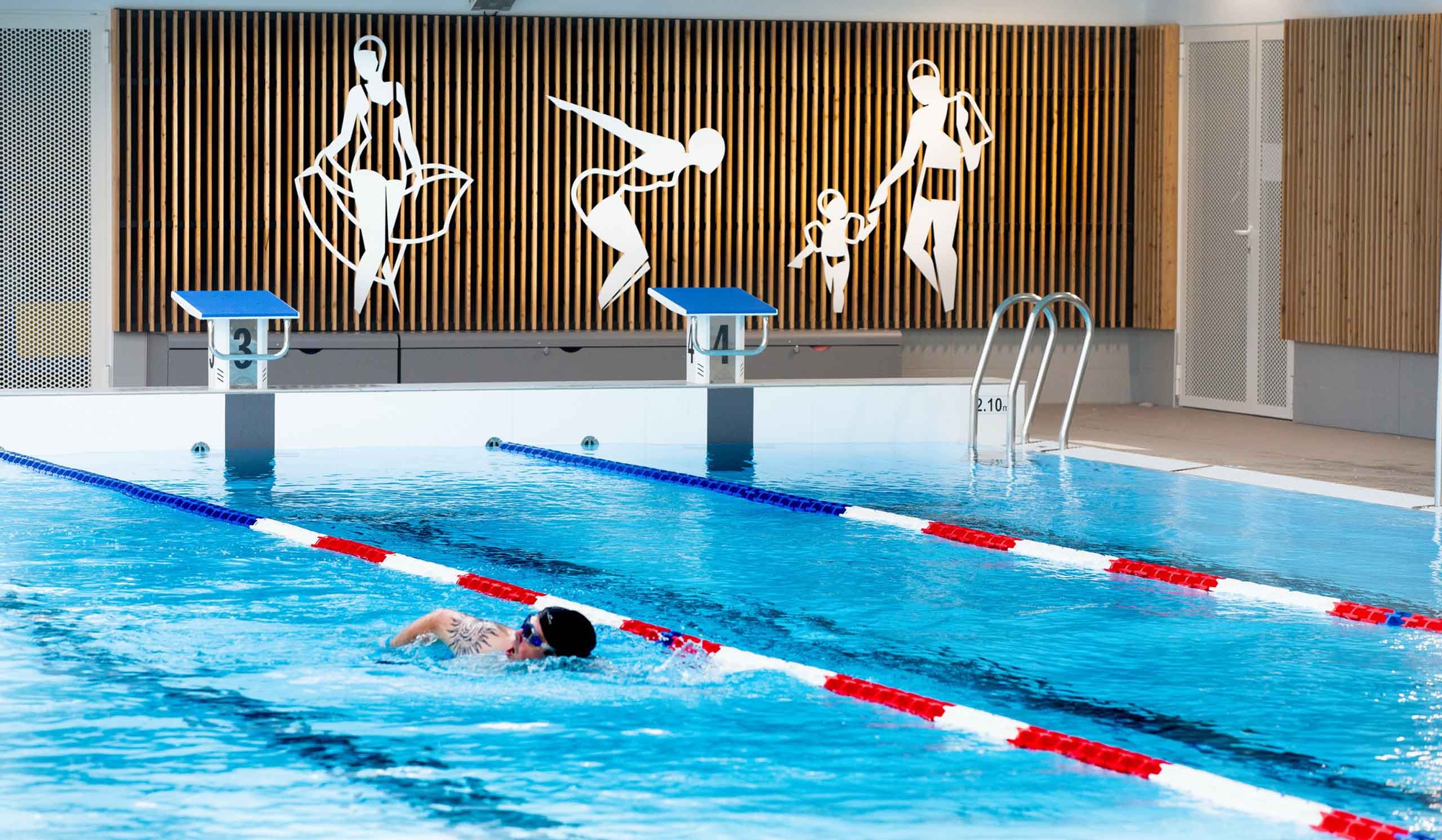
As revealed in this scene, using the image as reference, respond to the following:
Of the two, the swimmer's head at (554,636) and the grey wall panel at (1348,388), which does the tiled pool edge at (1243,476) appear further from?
the swimmer's head at (554,636)

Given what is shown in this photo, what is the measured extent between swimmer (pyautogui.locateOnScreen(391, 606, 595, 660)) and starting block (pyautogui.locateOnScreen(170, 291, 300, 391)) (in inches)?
200

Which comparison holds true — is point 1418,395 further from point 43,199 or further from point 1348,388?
point 43,199

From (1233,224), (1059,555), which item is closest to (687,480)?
(1059,555)

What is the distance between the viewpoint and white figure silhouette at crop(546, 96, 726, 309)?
14.1 meters

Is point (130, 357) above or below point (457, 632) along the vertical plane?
above

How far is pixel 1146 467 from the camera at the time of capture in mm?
10914

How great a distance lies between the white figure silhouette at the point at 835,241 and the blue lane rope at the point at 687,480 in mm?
3807

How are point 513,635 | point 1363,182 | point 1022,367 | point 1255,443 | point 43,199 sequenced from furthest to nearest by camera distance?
point 43,199 → point 1363,182 → point 1255,443 → point 1022,367 → point 513,635

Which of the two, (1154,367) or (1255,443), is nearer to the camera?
(1255,443)

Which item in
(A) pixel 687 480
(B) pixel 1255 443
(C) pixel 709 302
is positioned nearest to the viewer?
(A) pixel 687 480

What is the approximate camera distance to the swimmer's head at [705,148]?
46.6 ft

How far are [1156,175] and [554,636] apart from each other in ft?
33.2

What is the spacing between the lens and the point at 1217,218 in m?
14.3

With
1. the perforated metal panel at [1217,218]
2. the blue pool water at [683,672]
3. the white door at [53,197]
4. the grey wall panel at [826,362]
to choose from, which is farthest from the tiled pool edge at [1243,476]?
the white door at [53,197]
